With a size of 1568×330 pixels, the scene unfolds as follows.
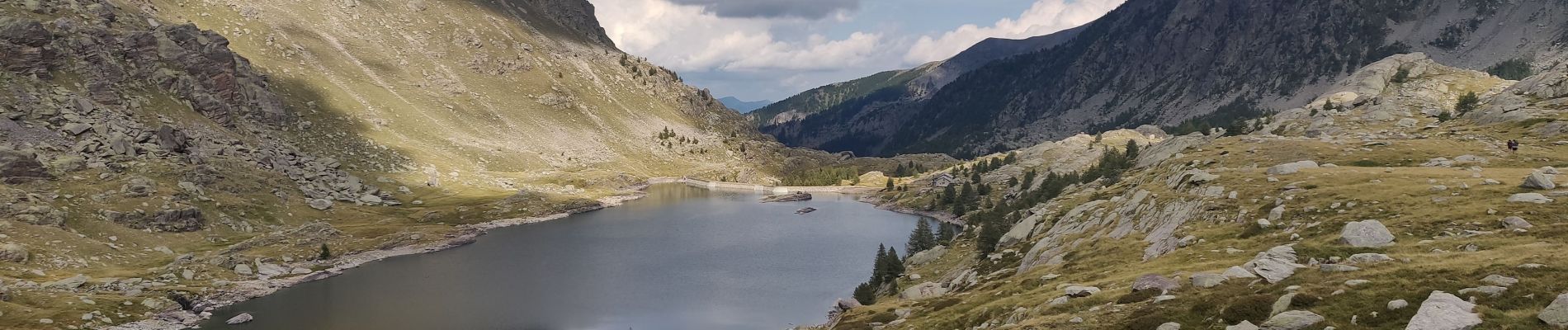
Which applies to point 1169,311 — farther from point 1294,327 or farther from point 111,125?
point 111,125

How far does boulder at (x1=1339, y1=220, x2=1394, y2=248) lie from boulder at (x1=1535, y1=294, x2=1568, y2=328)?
61.8ft

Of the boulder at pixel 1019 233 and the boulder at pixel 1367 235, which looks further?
the boulder at pixel 1019 233

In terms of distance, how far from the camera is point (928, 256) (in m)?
94.8

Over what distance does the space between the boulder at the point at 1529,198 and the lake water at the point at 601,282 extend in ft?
170

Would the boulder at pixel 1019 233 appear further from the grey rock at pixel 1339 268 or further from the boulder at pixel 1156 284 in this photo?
the grey rock at pixel 1339 268

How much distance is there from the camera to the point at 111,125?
119625 mm

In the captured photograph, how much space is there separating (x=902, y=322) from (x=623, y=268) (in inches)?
2729

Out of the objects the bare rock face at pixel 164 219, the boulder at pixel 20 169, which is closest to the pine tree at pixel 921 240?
the bare rock face at pixel 164 219

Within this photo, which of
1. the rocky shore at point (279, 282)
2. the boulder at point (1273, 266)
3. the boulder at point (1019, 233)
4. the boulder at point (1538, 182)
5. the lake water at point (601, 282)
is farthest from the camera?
the boulder at point (1019, 233)

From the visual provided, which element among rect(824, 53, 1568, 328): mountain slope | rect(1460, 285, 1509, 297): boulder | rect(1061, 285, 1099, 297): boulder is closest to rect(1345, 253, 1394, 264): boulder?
rect(824, 53, 1568, 328): mountain slope

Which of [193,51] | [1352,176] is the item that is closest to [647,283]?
[1352,176]

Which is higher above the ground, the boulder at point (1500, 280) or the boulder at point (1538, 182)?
the boulder at point (1538, 182)

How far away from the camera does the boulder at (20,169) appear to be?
98.6m

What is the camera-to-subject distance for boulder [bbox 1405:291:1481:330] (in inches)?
793
